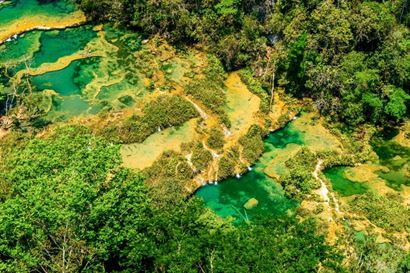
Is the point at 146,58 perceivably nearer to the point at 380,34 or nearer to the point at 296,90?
the point at 296,90

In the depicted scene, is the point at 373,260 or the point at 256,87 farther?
the point at 256,87

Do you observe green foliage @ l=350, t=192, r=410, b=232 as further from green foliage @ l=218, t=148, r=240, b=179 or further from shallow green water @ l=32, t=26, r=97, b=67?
shallow green water @ l=32, t=26, r=97, b=67

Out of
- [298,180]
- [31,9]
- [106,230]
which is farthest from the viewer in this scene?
[31,9]

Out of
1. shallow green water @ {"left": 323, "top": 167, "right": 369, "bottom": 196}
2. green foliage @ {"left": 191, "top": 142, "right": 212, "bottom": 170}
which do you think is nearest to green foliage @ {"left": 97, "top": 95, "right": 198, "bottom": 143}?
green foliage @ {"left": 191, "top": 142, "right": 212, "bottom": 170}

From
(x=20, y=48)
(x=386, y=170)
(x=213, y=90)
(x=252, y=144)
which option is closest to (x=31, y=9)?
(x=20, y=48)

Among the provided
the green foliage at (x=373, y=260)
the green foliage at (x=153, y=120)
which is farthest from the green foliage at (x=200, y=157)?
the green foliage at (x=373, y=260)

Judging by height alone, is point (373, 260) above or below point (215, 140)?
above

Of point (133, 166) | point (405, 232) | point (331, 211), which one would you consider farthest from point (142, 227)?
point (405, 232)

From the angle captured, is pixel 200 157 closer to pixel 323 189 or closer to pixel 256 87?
pixel 323 189
